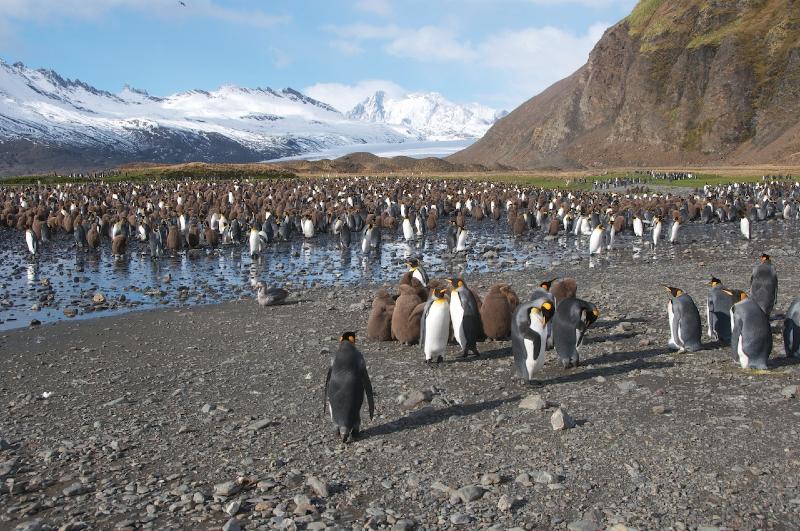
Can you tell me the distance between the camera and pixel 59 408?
659 centimetres

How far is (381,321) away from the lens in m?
8.81

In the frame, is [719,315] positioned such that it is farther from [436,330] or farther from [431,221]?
[431,221]

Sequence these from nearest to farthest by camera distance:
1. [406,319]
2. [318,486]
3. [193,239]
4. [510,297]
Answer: [318,486], [406,319], [510,297], [193,239]

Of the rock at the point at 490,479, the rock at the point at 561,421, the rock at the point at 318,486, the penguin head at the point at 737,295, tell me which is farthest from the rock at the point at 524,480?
the penguin head at the point at 737,295

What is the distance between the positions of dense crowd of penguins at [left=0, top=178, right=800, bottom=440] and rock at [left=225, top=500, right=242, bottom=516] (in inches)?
50.9

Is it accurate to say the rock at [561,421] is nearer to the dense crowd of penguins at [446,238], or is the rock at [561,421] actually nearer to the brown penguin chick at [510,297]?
the dense crowd of penguins at [446,238]

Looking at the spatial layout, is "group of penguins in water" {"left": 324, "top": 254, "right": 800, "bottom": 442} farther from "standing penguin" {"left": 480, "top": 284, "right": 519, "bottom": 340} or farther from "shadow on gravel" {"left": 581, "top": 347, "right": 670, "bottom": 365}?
"shadow on gravel" {"left": 581, "top": 347, "right": 670, "bottom": 365}

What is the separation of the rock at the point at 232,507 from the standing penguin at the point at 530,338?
3.35m

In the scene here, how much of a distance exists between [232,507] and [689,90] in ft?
279

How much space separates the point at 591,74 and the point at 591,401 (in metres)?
96.5

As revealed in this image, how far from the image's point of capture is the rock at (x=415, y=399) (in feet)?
20.9

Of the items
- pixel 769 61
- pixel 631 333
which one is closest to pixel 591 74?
pixel 769 61

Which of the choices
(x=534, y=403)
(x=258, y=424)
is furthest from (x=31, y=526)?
(x=534, y=403)

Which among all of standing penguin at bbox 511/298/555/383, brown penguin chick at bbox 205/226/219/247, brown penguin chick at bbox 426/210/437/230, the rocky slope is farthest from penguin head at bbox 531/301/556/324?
the rocky slope
